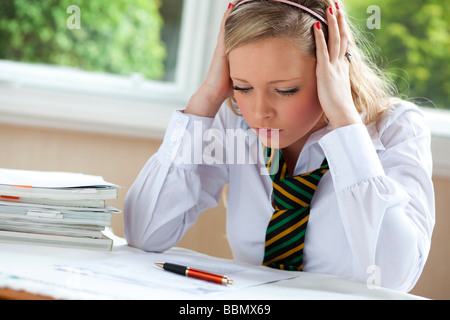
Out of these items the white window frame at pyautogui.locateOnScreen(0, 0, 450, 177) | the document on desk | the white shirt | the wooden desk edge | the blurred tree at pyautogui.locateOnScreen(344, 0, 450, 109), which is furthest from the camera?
the blurred tree at pyautogui.locateOnScreen(344, 0, 450, 109)

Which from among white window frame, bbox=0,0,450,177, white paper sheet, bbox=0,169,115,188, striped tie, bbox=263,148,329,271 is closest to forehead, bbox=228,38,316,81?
striped tie, bbox=263,148,329,271

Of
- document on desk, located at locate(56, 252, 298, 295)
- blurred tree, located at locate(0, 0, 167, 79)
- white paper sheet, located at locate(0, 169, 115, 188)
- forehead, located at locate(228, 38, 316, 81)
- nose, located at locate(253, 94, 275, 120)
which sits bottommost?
document on desk, located at locate(56, 252, 298, 295)

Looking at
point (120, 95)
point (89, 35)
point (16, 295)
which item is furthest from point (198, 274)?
point (89, 35)

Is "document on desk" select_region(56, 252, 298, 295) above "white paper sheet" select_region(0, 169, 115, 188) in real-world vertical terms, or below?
below

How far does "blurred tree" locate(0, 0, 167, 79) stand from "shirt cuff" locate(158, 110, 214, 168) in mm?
924

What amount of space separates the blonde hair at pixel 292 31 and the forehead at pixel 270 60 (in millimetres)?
14

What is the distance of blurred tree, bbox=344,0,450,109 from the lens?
7.61ft

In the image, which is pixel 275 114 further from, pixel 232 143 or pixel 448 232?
pixel 448 232

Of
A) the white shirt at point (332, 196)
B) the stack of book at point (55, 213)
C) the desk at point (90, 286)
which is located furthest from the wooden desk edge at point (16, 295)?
the white shirt at point (332, 196)

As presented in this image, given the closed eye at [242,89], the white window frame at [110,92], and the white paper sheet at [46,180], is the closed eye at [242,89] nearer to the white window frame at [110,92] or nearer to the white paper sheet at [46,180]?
the white paper sheet at [46,180]

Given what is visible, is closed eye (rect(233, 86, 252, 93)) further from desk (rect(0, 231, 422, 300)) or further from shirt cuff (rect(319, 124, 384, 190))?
desk (rect(0, 231, 422, 300))

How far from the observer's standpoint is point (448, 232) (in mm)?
2143
